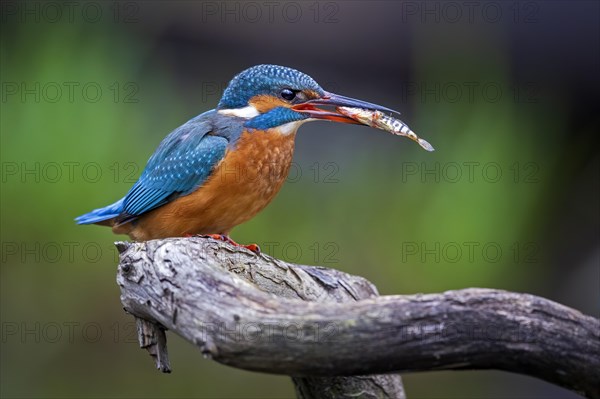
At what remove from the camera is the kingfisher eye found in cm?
319

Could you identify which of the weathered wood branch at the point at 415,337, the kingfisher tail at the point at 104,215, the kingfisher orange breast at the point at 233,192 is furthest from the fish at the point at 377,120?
the weathered wood branch at the point at 415,337

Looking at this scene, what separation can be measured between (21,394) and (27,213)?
934mm

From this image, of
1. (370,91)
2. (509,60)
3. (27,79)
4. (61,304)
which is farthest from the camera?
(370,91)

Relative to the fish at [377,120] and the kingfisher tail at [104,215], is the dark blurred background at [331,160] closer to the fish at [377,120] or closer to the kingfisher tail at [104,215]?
the kingfisher tail at [104,215]

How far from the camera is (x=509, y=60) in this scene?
479 cm

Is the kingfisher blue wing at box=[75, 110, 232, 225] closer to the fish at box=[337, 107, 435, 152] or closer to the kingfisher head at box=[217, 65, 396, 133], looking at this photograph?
the kingfisher head at box=[217, 65, 396, 133]

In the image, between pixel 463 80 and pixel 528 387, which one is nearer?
pixel 463 80

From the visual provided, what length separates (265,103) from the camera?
3232mm

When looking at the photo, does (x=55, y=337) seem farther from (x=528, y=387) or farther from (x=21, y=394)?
A: (x=528, y=387)

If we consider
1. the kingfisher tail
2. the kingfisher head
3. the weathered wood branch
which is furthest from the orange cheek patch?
the weathered wood branch

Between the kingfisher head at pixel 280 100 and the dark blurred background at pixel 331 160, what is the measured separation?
114 cm

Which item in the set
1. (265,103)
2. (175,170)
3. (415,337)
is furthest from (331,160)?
(415,337)

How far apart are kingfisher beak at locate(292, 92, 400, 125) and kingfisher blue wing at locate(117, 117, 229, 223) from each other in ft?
1.10

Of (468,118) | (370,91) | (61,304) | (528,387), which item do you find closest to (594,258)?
(528,387)
